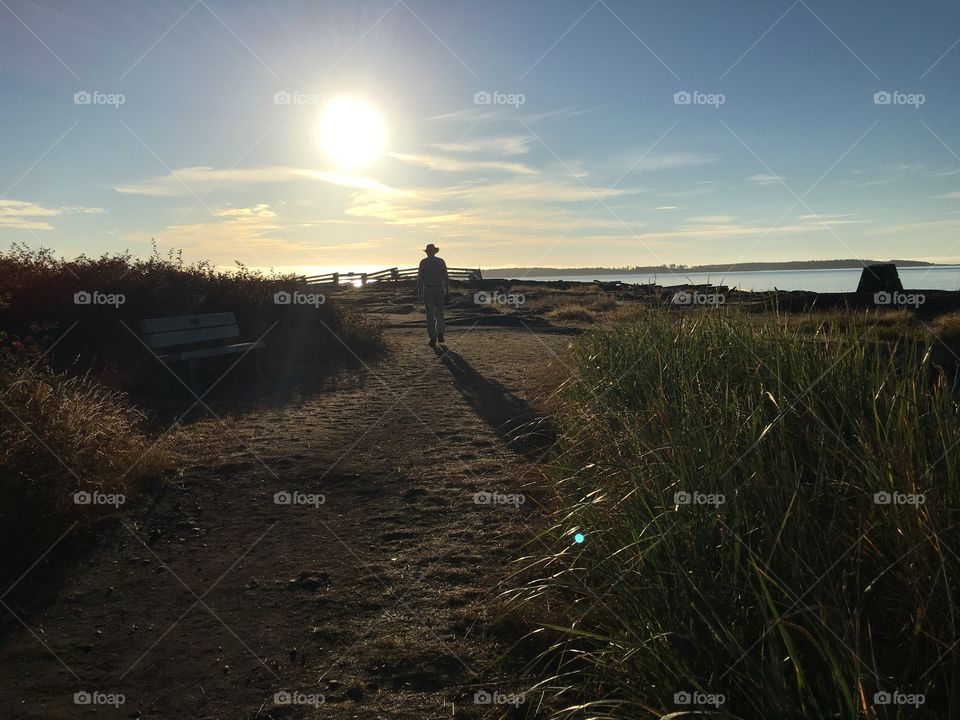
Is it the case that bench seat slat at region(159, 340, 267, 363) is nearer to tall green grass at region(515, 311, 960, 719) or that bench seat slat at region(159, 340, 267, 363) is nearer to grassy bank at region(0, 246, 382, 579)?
grassy bank at region(0, 246, 382, 579)

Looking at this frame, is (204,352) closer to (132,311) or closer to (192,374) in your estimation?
(192,374)

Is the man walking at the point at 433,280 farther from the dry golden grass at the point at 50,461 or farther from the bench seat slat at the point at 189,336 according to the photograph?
the dry golden grass at the point at 50,461

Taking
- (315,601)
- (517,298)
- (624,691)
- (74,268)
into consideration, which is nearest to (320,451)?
(315,601)

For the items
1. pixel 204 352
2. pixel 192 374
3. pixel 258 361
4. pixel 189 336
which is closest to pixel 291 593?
pixel 192 374

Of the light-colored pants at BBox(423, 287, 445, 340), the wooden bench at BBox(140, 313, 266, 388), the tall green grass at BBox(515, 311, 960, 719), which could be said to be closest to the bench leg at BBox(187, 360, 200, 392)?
the wooden bench at BBox(140, 313, 266, 388)

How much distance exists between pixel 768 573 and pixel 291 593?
104 inches

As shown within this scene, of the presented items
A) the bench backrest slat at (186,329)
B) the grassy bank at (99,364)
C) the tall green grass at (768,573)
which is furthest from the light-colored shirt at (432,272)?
the tall green grass at (768,573)

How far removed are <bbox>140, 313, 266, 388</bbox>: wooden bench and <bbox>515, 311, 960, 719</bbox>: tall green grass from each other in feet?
23.5

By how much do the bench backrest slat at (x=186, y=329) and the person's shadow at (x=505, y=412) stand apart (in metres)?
3.61

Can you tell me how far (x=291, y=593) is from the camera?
4.19 meters

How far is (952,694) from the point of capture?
7.16ft

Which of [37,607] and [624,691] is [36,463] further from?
[624,691]

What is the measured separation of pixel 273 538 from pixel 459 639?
6.47 ft

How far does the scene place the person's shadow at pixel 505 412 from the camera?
7.26 m
